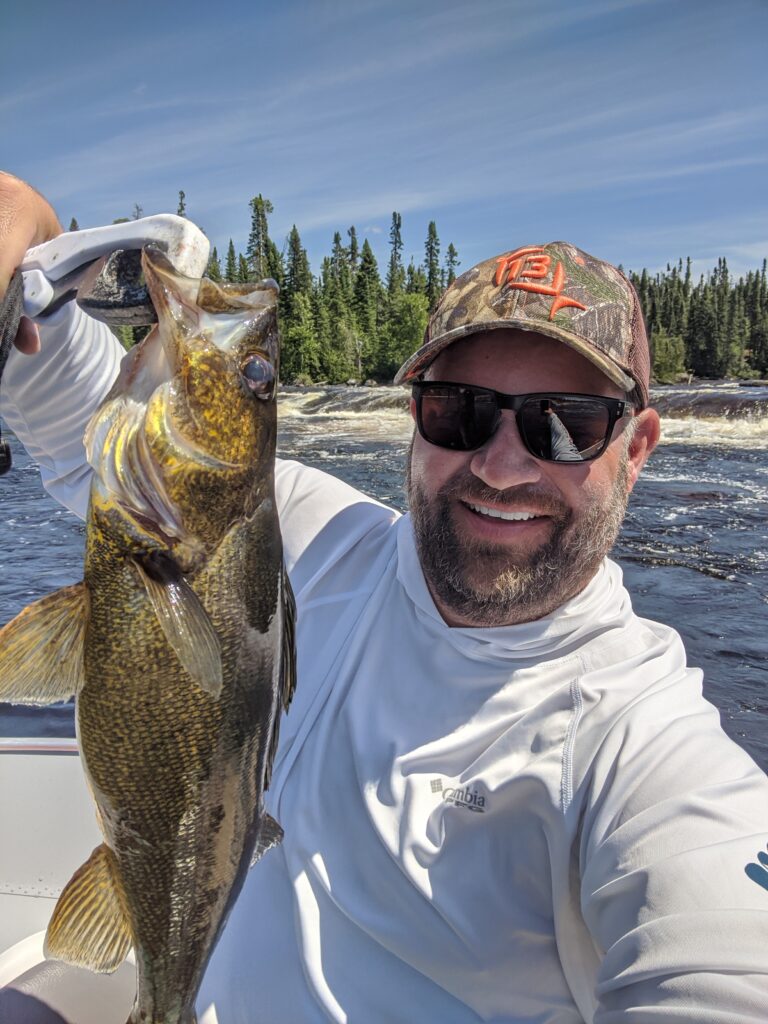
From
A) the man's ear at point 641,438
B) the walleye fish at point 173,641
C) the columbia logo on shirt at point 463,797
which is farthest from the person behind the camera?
the man's ear at point 641,438

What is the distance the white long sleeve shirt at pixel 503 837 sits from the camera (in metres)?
1.60

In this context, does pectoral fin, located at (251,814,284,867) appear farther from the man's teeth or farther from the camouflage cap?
the camouflage cap

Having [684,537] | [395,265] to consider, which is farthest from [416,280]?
[684,537]

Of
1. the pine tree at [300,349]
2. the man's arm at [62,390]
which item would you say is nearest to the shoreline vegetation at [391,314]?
the pine tree at [300,349]

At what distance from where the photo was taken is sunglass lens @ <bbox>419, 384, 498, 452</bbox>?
94.8 inches

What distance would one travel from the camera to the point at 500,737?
6.94ft

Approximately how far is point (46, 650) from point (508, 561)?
1.37 metres

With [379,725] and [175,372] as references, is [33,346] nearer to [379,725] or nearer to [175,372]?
[175,372]

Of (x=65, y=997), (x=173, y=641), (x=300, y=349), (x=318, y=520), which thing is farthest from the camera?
(x=300, y=349)

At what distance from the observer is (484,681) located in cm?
227

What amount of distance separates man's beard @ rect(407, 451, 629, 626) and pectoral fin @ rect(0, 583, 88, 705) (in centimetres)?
118

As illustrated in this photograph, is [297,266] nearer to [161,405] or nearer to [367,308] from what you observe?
[367,308]

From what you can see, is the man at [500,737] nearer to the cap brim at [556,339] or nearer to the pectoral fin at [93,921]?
the cap brim at [556,339]

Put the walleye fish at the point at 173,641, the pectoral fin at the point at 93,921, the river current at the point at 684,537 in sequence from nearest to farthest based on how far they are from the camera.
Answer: the walleye fish at the point at 173,641 < the pectoral fin at the point at 93,921 < the river current at the point at 684,537
